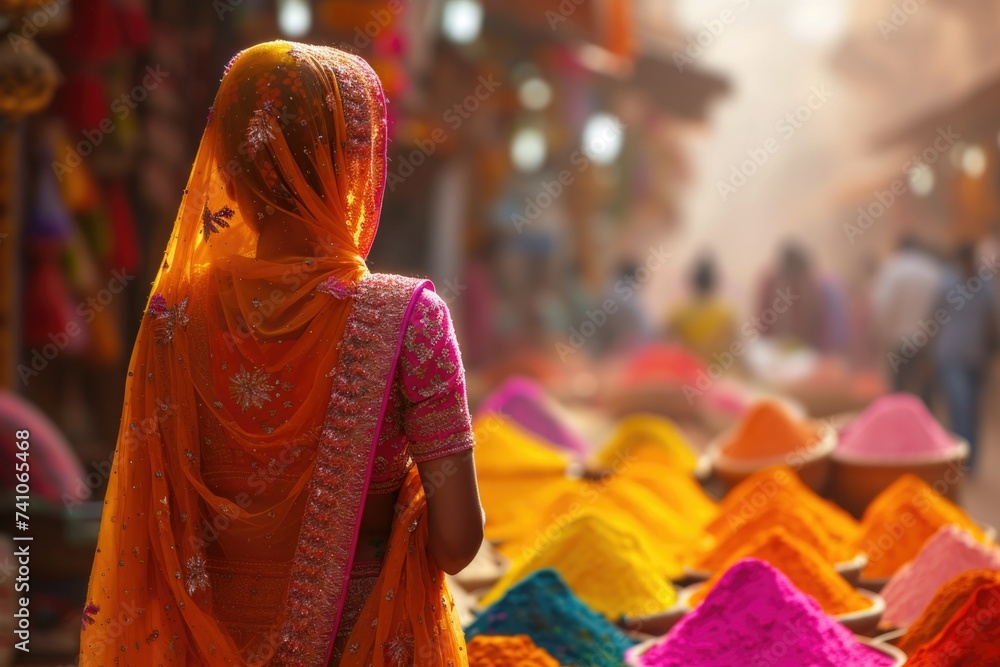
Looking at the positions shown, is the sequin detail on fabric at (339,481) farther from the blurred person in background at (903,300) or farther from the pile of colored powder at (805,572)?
the blurred person in background at (903,300)

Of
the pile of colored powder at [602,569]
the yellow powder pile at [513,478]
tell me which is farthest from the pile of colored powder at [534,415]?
the pile of colored powder at [602,569]

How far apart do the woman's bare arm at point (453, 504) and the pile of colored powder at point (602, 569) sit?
0.67 m

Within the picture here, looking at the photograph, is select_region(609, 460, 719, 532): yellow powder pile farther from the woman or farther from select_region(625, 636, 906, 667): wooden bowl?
the woman

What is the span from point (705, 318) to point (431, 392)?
270 inches

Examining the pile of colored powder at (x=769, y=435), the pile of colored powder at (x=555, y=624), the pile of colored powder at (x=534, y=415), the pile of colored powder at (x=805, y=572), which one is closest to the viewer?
the pile of colored powder at (x=555, y=624)

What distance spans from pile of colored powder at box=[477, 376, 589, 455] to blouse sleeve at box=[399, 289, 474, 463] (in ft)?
7.11

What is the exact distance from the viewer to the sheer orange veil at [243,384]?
1179 millimetres

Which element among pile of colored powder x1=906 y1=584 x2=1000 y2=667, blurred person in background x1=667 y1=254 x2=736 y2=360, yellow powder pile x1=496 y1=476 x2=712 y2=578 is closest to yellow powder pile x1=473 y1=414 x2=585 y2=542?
yellow powder pile x1=496 y1=476 x2=712 y2=578

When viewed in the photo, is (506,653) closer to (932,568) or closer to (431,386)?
(431,386)

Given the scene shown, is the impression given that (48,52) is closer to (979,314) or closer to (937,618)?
(937,618)

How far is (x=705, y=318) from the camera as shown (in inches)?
310

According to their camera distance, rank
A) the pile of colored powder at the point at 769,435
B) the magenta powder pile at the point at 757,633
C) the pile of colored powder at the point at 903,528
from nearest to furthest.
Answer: the magenta powder pile at the point at 757,633 → the pile of colored powder at the point at 903,528 → the pile of colored powder at the point at 769,435

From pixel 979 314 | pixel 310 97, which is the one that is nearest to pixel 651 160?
pixel 979 314

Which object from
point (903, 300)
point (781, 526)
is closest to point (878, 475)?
point (781, 526)
